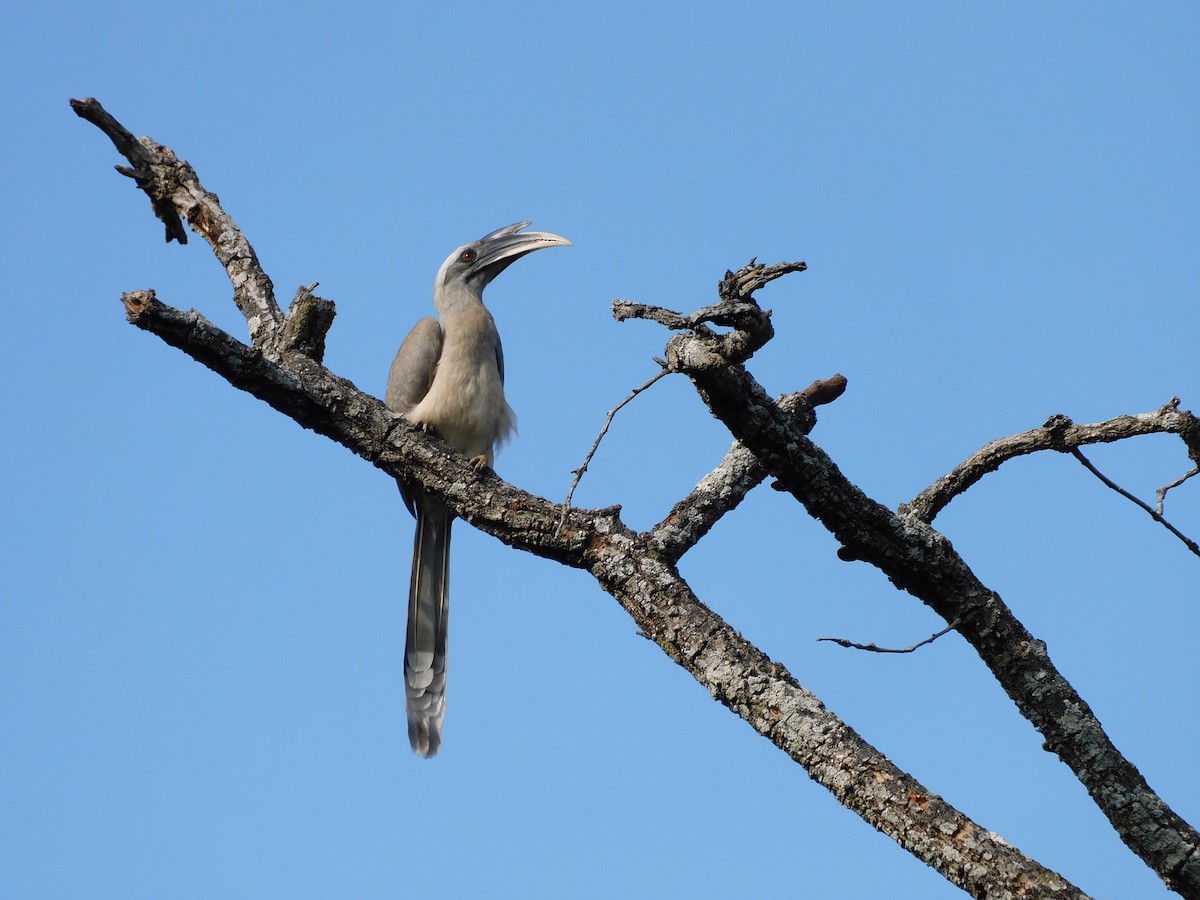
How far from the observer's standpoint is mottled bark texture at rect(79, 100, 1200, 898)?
3.13m

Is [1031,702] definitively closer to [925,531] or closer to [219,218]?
[925,531]

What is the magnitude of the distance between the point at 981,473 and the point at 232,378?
2596 mm

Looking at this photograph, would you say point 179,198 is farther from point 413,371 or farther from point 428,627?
point 428,627

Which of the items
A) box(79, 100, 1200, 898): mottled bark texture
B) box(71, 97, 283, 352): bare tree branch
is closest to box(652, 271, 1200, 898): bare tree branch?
box(79, 100, 1200, 898): mottled bark texture

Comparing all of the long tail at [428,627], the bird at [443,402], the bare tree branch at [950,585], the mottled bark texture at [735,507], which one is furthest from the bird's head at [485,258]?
the bare tree branch at [950,585]

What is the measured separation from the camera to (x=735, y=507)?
4.42m

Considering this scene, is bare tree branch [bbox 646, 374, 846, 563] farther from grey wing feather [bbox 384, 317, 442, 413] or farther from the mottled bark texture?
grey wing feather [bbox 384, 317, 442, 413]


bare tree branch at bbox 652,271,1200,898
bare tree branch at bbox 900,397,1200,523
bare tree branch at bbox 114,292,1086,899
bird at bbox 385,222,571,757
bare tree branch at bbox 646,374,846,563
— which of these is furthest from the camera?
bird at bbox 385,222,571,757

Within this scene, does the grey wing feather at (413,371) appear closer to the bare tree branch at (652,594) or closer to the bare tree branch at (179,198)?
the bare tree branch at (179,198)

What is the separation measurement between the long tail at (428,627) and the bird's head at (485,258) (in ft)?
6.12

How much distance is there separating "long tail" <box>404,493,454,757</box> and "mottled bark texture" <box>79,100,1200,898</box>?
66 centimetres

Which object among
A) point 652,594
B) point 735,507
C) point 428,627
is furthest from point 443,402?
point 652,594

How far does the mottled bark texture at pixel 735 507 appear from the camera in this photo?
3.13 meters

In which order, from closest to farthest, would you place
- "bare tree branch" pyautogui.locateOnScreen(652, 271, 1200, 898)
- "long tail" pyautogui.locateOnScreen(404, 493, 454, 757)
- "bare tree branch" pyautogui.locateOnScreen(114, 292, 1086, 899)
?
"bare tree branch" pyautogui.locateOnScreen(114, 292, 1086, 899)
"bare tree branch" pyautogui.locateOnScreen(652, 271, 1200, 898)
"long tail" pyautogui.locateOnScreen(404, 493, 454, 757)
